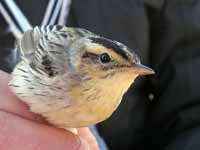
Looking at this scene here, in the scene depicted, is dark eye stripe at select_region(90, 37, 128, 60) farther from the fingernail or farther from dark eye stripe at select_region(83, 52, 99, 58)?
the fingernail

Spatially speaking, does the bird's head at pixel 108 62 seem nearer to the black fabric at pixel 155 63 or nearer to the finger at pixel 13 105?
the finger at pixel 13 105

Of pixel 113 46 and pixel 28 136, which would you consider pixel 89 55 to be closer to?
pixel 113 46

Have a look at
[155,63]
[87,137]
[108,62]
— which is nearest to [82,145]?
[87,137]

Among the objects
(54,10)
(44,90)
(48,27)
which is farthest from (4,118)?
(54,10)

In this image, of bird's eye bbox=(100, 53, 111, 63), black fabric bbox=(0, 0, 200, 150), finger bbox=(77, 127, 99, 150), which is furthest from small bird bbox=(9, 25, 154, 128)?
black fabric bbox=(0, 0, 200, 150)

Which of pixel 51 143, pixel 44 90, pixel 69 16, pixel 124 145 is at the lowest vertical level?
pixel 124 145

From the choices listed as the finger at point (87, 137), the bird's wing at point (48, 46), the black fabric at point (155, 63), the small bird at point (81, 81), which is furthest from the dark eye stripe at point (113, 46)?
the black fabric at point (155, 63)

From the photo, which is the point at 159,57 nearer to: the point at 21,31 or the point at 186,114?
the point at 186,114
